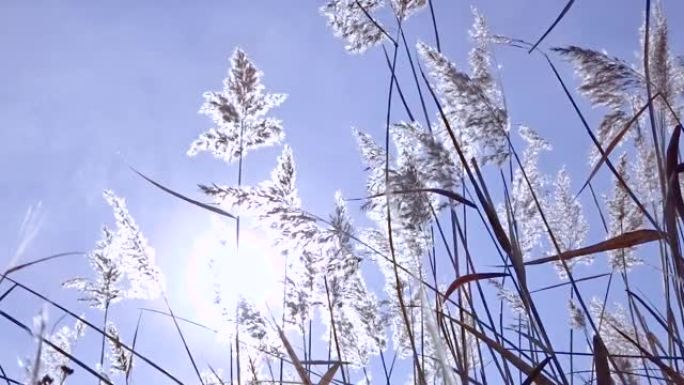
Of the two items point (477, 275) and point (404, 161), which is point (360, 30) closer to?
point (404, 161)

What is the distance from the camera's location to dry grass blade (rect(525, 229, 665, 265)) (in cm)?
174

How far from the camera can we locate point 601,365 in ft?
4.98

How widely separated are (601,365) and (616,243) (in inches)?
13.7

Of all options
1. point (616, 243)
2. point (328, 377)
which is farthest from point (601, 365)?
point (328, 377)

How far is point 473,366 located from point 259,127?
4.35ft

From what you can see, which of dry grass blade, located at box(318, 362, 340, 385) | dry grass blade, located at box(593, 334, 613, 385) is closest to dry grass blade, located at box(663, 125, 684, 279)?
dry grass blade, located at box(593, 334, 613, 385)

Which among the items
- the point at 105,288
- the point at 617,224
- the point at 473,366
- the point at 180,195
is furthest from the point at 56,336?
the point at 617,224

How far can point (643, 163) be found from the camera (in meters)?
2.68

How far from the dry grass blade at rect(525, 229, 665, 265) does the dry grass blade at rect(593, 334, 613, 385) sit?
9.2 inches

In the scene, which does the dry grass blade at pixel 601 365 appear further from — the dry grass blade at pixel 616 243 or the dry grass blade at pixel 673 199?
the dry grass blade at pixel 673 199

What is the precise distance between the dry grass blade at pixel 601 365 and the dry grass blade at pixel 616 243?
9.2 inches

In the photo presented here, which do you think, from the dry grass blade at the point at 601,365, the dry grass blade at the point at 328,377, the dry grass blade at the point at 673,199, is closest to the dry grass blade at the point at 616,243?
the dry grass blade at the point at 673,199

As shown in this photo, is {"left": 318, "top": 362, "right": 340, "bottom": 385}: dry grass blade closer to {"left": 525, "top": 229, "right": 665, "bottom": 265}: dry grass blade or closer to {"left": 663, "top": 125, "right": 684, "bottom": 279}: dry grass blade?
{"left": 525, "top": 229, "right": 665, "bottom": 265}: dry grass blade

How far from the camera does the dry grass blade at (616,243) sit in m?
1.74
